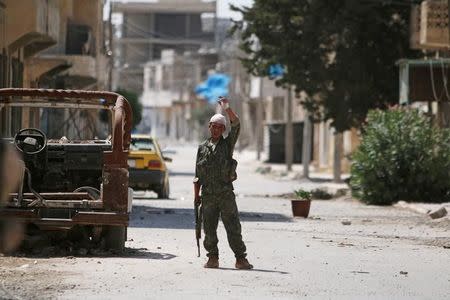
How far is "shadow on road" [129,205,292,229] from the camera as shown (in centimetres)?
2278

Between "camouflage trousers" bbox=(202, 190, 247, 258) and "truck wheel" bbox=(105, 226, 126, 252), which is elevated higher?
"camouflage trousers" bbox=(202, 190, 247, 258)

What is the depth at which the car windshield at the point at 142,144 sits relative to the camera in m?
32.7

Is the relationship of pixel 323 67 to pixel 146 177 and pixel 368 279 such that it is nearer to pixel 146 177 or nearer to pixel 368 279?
pixel 146 177

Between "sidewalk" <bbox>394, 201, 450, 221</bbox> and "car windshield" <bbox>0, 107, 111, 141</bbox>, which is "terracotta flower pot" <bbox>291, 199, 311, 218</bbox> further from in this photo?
"car windshield" <bbox>0, 107, 111, 141</bbox>

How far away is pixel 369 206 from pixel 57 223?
16.4m

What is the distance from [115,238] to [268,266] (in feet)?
6.89

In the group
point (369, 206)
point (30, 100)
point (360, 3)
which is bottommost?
point (369, 206)

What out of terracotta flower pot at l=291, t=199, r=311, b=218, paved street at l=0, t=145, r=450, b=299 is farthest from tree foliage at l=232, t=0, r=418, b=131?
paved street at l=0, t=145, r=450, b=299

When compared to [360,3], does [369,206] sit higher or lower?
lower

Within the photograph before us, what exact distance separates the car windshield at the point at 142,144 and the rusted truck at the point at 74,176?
14.3 meters

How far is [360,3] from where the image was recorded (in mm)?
38188

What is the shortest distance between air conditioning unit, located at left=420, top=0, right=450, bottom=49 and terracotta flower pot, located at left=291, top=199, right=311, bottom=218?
11.0 m

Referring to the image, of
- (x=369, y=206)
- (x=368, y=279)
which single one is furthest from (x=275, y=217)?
(x=368, y=279)

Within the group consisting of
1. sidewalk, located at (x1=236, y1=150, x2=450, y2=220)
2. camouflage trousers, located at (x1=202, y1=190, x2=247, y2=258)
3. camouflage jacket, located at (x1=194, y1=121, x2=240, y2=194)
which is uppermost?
camouflage jacket, located at (x1=194, y1=121, x2=240, y2=194)
